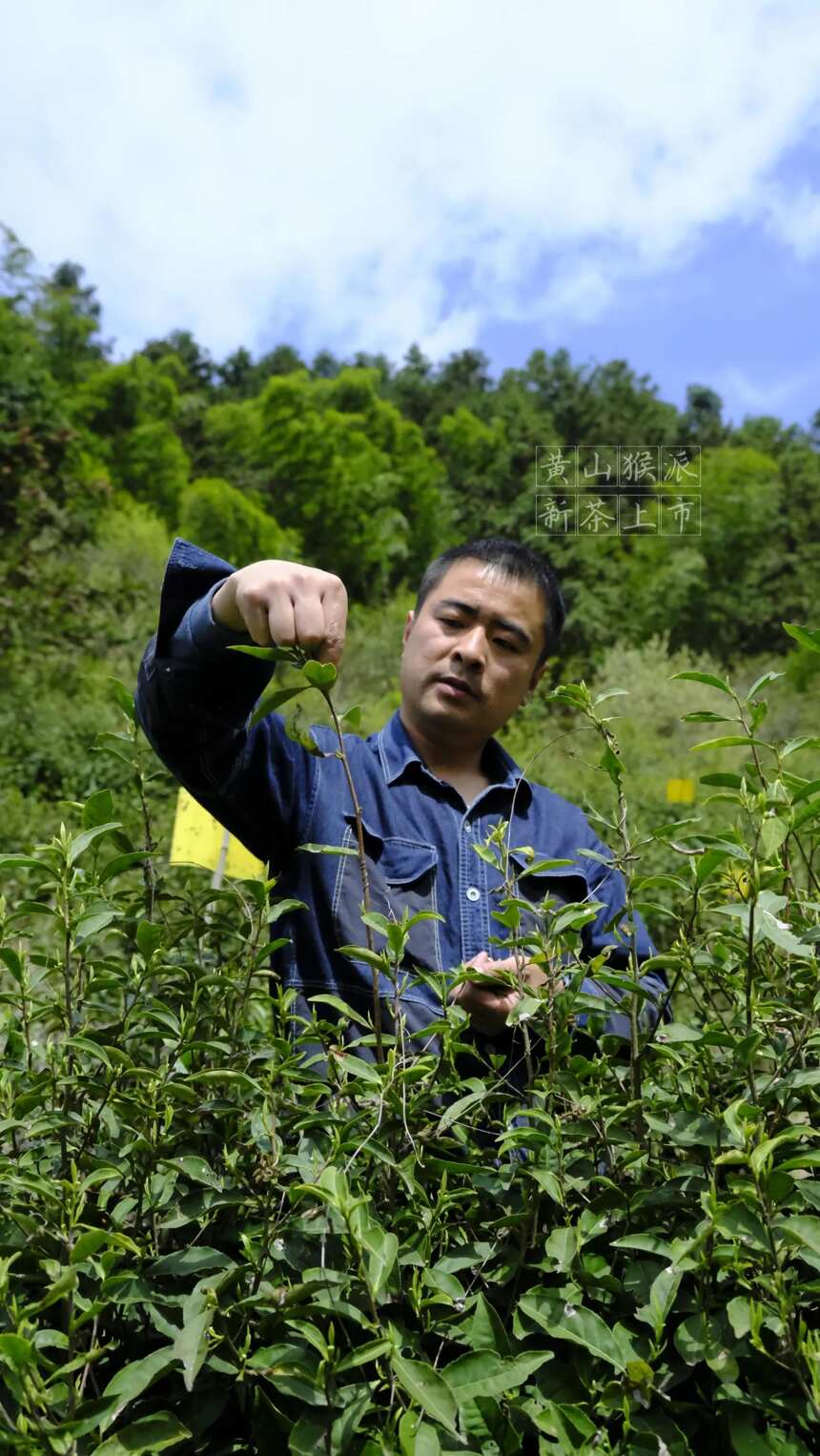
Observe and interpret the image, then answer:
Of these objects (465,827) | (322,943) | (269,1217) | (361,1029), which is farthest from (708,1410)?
(465,827)

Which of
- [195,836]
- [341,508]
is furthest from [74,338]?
[195,836]

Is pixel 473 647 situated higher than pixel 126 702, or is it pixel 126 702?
pixel 473 647

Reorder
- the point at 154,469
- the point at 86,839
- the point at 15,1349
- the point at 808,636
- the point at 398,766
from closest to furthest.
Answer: the point at 15,1349, the point at 86,839, the point at 808,636, the point at 398,766, the point at 154,469

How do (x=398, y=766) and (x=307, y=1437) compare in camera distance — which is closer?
(x=307, y=1437)

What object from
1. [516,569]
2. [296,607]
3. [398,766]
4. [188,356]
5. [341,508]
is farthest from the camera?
[188,356]

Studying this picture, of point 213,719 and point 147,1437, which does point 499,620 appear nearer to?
point 213,719

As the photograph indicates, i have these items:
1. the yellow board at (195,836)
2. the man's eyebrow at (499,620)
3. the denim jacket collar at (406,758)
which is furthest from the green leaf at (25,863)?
the yellow board at (195,836)

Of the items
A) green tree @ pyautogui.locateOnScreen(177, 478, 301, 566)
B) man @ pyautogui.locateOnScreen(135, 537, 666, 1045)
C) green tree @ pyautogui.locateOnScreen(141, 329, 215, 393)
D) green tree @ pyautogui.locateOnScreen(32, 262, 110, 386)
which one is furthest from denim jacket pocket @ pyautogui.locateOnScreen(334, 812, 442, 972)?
green tree @ pyautogui.locateOnScreen(141, 329, 215, 393)

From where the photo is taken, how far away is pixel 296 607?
3.32 feet

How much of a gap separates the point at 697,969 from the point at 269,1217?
364 millimetres

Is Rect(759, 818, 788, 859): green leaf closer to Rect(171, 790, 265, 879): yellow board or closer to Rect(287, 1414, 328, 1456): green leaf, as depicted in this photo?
Rect(287, 1414, 328, 1456): green leaf

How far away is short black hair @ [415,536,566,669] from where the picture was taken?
1.94m

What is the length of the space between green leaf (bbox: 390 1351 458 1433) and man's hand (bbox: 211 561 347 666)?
555 millimetres

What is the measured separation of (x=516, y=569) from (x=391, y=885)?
0.65m
